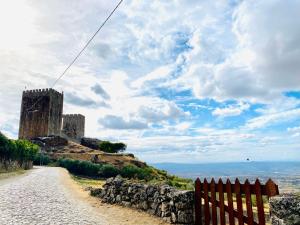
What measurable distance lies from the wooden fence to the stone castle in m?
95.5

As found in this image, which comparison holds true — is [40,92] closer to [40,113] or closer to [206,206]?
[40,113]

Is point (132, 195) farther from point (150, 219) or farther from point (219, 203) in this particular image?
point (219, 203)

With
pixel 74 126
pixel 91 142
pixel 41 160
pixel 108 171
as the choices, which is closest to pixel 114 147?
pixel 91 142

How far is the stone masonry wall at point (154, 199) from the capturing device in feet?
34.8

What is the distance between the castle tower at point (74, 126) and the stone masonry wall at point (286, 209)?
372ft

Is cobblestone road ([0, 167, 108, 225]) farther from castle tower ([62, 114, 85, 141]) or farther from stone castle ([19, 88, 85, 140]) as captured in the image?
castle tower ([62, 114, 85, 141])

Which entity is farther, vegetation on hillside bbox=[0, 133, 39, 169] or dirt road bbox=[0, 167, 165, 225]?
vegetation on hillside bbox=[0, 133, 39, 169]

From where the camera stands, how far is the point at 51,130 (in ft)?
333

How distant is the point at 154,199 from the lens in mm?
12852

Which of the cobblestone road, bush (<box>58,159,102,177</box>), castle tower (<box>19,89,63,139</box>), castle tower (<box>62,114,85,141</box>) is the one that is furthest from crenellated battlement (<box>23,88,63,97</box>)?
the cobblestone road

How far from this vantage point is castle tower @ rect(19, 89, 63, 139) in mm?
101188

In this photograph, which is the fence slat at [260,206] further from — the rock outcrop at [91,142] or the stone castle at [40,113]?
the rock outcrop at [91,142]

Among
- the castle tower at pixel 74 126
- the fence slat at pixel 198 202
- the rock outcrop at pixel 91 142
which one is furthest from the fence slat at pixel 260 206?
the castle tower at pixel 74 126

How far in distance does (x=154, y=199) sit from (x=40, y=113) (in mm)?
95338
